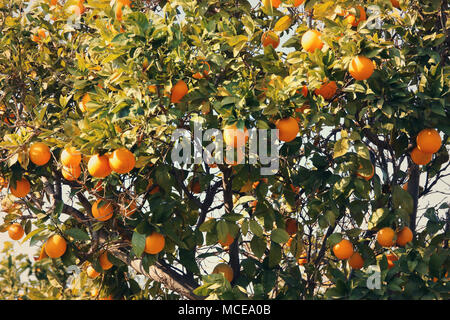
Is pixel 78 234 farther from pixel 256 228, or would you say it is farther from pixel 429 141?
pixel 429 141

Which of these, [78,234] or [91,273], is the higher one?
[78,234]

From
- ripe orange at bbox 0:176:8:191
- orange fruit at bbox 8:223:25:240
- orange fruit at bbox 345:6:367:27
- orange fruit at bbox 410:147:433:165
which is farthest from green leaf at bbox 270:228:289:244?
orange fruit at bbox 8:223:25:240

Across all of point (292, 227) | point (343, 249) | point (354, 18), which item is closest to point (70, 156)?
point (292, 227)

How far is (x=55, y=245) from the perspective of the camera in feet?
10.3

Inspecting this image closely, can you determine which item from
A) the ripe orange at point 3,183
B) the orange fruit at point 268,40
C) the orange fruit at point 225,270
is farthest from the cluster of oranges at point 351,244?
the ripe orange at point 3,183

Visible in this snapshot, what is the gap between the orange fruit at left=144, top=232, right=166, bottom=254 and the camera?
10.0 ft

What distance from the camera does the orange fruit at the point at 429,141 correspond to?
306 centimetres

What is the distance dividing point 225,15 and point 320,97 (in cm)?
92

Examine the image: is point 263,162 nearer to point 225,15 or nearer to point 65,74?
point 225,15

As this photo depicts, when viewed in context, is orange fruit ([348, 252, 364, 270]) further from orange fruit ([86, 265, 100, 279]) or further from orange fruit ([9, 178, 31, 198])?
orange fruit ([9, 178, 31, 198])

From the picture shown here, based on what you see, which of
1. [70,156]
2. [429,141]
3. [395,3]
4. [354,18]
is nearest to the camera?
[70,156]

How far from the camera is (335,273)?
3141mm

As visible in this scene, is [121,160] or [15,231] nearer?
[121,160]

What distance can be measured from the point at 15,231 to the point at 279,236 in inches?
77.2
